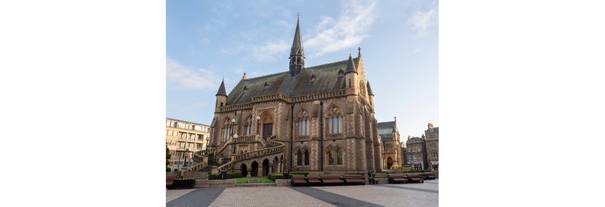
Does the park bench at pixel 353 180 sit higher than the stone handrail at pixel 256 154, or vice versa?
the stone handrail at pixel 256 154

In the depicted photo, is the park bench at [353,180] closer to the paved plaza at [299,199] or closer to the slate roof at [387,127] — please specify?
the paved plaza at [299,199]

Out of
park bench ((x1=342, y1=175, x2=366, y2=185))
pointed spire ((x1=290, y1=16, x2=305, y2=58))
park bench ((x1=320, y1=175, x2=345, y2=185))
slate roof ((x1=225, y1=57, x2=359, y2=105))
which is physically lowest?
park bench ((x1=342, y1=175, x2=366, y2=185))

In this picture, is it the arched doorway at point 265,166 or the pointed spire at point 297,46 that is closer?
the arched doorway at point 265,166

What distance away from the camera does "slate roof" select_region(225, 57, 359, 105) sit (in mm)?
39319

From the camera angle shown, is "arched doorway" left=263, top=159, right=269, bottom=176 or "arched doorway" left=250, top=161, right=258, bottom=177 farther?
"arched doorway" left=263, top=159, right=269, bottom=176

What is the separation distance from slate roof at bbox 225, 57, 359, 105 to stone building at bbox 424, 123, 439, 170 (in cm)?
4913

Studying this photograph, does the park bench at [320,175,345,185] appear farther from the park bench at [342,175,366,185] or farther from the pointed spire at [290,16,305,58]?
the pointed spire at [290,16,305,58]

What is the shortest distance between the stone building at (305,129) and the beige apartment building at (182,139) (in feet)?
70.2

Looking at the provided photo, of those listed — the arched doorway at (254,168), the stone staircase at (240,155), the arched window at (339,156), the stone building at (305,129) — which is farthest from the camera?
the arched window at (339,156)

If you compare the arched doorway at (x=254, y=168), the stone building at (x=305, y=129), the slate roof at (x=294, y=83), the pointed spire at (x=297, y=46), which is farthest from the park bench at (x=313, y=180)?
the pointed spire at (x=297, y=46)

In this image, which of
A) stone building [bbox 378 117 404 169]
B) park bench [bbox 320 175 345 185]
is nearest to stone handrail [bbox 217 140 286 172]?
park bench [bbox 320 175 345 185]

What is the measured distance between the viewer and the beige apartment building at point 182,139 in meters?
59.3

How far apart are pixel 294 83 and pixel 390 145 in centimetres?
4724

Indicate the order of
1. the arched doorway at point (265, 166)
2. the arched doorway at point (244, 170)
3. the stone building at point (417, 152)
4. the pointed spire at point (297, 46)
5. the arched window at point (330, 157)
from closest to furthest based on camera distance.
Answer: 1. the arched doorway at point (244, 170)
2. the arched doorway at point (265, 166)
3. the arched window at point (330, 157)
4. the pointed spire at point (297, 46)
5. the stone building at point (417, 152)
